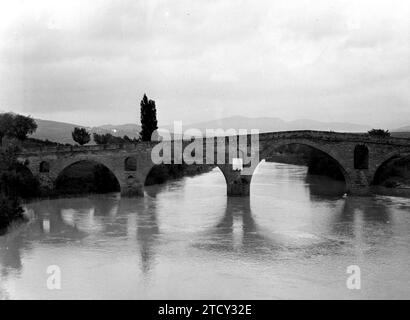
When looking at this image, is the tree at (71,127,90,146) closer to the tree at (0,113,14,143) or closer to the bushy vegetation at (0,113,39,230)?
the tree at (0,113,14,143)

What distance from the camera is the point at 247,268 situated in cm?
1480

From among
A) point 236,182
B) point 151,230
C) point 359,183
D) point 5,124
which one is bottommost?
point 151,230

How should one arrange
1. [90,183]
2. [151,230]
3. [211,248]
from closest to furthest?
[211,248], [151,230], [90,183]

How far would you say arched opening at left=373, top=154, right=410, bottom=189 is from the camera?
117ft

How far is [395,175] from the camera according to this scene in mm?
38812

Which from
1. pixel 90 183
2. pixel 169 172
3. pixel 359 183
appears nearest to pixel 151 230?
pixel 359 183

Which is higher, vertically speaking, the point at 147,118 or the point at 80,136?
the point at 147,118

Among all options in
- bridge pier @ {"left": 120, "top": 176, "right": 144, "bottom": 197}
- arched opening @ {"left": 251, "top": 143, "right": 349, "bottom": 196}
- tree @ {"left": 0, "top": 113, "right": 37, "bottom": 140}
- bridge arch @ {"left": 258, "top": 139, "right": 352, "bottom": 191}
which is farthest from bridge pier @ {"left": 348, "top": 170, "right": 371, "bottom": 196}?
tree @ {"left": 0, "top": 113, "right": 37, "bottom": 140}

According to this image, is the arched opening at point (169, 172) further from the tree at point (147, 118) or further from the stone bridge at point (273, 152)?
the stone bridge at point (273, 152)

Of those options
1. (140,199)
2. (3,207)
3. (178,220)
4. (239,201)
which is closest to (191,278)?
(178,220)

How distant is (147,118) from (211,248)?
74.6 feet

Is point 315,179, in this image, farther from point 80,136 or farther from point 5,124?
point 5,124
